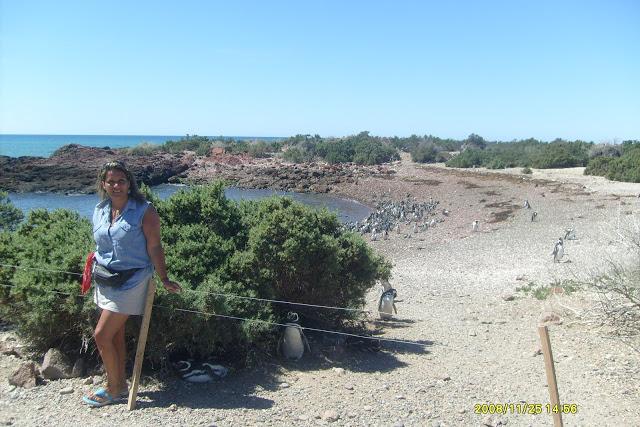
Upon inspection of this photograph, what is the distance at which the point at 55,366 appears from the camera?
5.39 m

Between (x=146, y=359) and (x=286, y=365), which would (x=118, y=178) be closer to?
(x=146, y=359)

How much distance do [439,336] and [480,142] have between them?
83332mm

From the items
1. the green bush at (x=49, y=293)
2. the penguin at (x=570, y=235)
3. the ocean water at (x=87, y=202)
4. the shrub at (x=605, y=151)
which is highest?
the shrub at (x=605, y=151)

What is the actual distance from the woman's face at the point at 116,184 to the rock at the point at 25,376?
82.5 inches

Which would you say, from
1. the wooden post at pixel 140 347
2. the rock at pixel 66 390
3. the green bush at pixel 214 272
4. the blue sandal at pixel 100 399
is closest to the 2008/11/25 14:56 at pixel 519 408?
the green bush at pixel 214 272

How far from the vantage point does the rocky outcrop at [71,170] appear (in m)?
39.4

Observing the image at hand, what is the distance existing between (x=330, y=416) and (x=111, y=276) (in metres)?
2.28

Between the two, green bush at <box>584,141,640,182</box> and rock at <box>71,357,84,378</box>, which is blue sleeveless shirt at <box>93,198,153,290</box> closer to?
rock at <box>71,357,84,378</box>

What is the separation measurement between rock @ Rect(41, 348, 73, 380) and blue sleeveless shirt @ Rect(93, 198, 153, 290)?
162cm

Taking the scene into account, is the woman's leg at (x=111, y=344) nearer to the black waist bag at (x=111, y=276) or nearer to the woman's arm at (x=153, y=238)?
the black waist bag at (x=111, y=276)

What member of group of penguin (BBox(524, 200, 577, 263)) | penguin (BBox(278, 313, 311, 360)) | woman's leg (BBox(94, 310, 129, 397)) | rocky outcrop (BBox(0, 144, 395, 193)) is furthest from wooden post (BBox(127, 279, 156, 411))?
rocky outcrop (BBox(0, 144, 395, 193))

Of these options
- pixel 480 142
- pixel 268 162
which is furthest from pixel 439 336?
pixel 480 142

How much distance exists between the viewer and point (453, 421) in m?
5.07

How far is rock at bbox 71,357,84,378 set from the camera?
5418 mm
